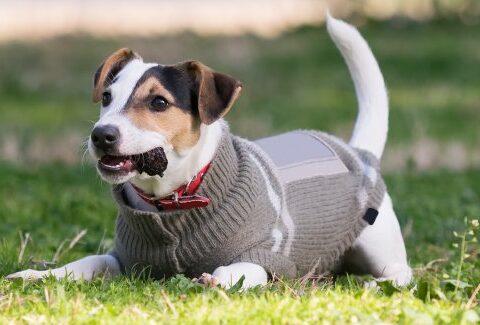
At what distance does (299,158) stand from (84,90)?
849 centimetres

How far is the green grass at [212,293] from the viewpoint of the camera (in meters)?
4.38

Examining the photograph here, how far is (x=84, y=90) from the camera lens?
14.1 m

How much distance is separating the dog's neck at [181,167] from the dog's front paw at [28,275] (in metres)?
0.61

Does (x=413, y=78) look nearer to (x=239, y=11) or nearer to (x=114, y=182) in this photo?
(x=239, y=11)

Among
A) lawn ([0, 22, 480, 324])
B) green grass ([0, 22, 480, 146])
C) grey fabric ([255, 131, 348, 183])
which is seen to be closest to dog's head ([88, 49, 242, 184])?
lawn ([0, 22, 480, 324])

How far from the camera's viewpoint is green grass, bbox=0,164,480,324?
14.4ft

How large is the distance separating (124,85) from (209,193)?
64 cm

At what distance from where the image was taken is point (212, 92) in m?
5.23

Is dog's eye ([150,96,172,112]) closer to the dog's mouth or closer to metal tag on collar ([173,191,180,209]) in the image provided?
the dog's mouth

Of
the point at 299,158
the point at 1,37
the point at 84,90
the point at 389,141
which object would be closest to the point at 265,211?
the point at 299,158

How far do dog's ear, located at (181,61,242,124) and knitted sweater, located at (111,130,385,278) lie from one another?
0.26 metres

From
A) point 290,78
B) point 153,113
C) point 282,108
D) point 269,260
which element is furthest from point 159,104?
point 290,78

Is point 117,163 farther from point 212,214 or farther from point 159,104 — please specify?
point 212,214

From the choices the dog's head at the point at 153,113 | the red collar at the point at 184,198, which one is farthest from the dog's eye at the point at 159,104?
the red collar at the point at 184,198
